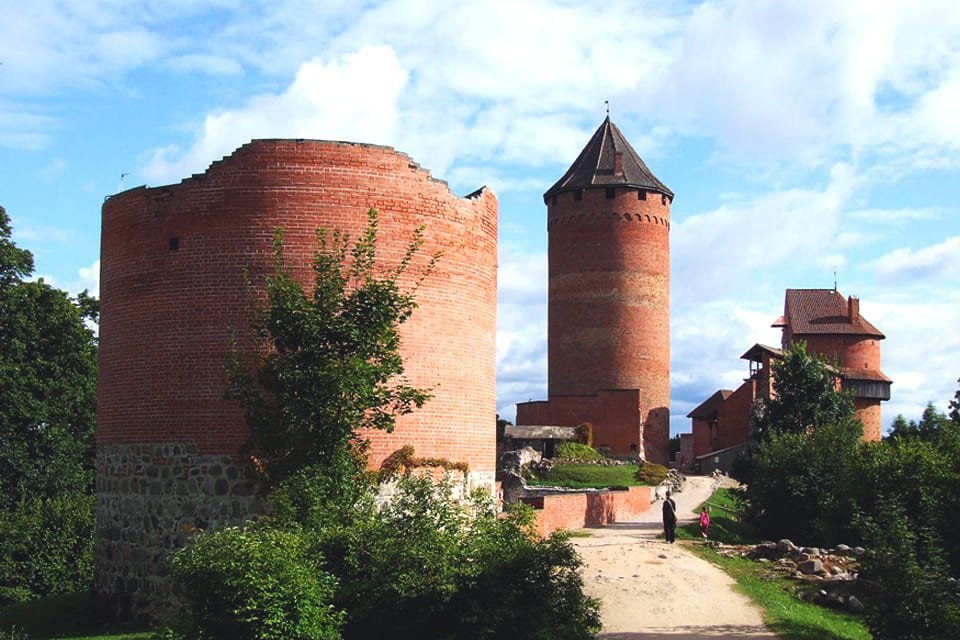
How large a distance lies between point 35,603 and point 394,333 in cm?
966

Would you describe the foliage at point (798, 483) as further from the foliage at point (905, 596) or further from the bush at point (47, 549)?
Answer: the bush at point (47, 549)

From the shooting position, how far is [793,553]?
21141 millimetres

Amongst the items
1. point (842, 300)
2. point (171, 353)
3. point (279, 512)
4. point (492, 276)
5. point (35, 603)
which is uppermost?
point (842, 300)

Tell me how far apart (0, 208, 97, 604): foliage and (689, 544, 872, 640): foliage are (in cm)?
1678

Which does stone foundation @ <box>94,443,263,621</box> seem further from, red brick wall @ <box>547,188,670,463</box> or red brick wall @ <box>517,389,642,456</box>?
red brick wall @ <box>547,188,670,463</box>

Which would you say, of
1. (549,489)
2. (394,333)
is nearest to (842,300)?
(549,489)

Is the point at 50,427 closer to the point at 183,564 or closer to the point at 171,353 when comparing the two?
the point at 171,353

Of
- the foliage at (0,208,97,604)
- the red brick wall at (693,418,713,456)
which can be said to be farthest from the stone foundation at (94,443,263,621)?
the red brick wall at (693,418,713,456)

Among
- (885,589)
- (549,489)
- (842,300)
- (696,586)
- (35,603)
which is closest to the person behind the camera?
(885,589)

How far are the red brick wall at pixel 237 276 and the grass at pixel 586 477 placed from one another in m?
20.6

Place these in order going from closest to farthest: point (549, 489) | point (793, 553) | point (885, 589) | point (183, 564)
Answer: point (183, 564) → point (885, 589) → point (793, 553) → point (549, 489)

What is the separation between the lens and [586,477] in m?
37.8

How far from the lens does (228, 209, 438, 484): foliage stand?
14.0 m

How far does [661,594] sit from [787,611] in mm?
1950
